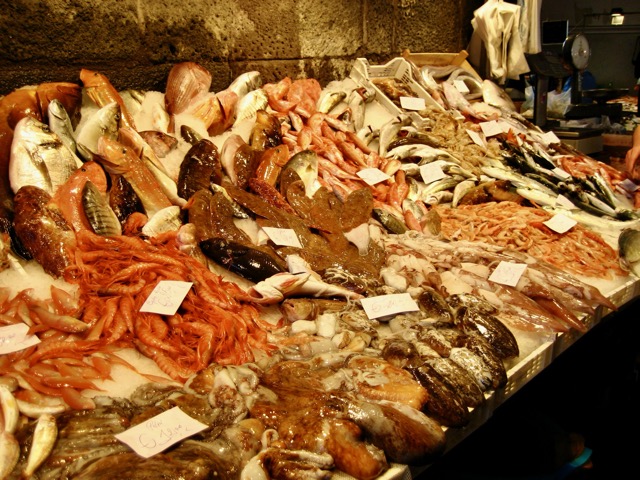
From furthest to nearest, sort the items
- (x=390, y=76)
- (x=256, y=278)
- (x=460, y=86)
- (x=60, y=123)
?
(x=460, y=86)
(x=390, y=76)
(x=60, y=123)
(x=256, y=278)

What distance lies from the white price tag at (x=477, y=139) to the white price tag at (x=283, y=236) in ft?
9.68

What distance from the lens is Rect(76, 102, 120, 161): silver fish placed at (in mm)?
3379

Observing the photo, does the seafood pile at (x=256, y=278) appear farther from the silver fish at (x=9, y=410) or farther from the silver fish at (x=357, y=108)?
the silver fish at (x=357, y=108)

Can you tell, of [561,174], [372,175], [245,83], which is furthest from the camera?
[245,83]

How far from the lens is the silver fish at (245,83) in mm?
4898

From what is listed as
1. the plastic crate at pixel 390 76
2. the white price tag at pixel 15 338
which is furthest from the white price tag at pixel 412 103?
the white price tag at pixel 15 338

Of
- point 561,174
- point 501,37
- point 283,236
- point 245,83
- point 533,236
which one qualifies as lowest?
point 533,236

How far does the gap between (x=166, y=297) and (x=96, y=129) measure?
164 centimetres

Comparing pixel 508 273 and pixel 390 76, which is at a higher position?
pixel 390 76

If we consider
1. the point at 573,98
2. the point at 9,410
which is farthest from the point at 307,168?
the point at 573,98

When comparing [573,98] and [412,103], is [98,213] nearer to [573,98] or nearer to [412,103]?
[412,103]

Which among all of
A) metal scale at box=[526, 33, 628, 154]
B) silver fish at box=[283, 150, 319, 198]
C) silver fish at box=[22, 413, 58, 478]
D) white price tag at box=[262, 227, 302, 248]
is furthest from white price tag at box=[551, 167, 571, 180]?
silver fish at box=[22, 413, 58, 478]

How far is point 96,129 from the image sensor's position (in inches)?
135

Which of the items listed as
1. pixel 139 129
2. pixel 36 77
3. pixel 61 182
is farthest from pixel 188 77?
pixel 61 182
